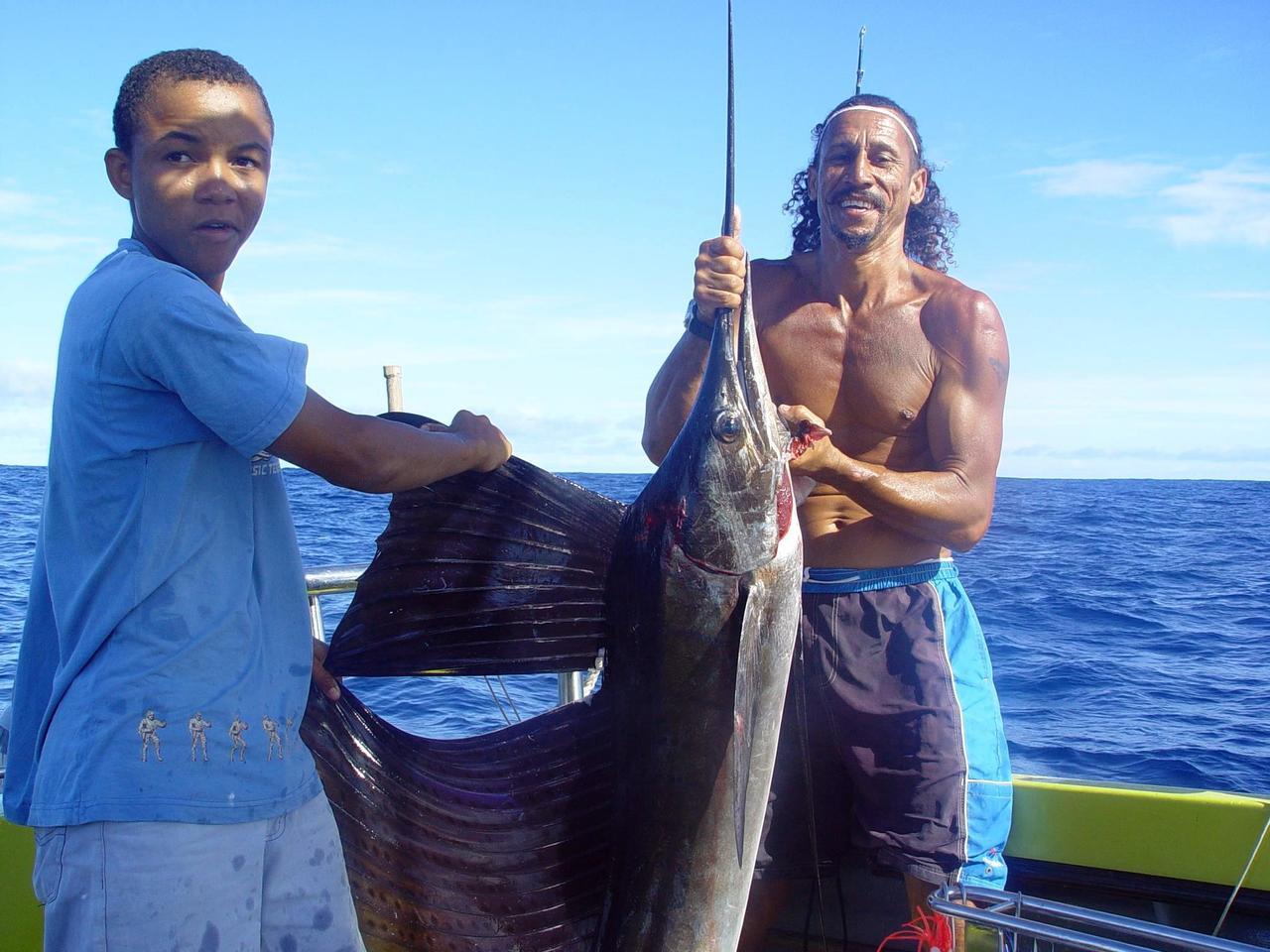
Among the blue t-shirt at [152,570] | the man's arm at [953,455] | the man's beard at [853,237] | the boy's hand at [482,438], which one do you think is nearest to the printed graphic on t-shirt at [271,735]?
the blue t-shirt at [152,570]

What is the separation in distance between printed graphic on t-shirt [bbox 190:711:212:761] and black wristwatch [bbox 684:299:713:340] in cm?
120

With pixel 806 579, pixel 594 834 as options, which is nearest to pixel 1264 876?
pixel 806 579

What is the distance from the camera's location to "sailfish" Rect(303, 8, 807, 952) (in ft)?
6.02

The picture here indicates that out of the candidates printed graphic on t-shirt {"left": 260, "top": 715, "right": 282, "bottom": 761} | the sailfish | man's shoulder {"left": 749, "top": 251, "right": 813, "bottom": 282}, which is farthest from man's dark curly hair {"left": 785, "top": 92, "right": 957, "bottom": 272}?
printed graphic on t-shirt {"left": 260, "top": 715, "right": 282, "bottom": 761}

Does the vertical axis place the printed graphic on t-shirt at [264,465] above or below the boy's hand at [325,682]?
above

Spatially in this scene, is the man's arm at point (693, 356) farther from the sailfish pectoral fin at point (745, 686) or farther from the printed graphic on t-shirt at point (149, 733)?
the printed graphic on t-shirt at point (149, 733)

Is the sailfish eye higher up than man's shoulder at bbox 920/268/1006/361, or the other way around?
man's shoulder at bbox 920/268/1006/361

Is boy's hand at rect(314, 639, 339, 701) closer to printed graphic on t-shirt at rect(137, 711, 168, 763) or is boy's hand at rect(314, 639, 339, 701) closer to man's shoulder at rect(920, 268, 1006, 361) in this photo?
printed graphic on t-shirt at rect(137, 711, 168, 763)

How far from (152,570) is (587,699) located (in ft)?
2.95

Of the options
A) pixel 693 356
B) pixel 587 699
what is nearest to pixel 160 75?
pixel 693 356

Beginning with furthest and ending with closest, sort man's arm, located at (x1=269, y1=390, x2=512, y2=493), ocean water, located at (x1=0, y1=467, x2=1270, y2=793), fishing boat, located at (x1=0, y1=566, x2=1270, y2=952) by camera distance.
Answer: ocean water, located at (x1=0, y1=467, x2=1270, y2=793) < fishing boat, located at (x1=0, y1=566, x2=1270, y2=952) < man's arm, located at (x1=269, y1=390, x2=512, y2=493)

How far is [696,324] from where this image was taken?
2.24 metres

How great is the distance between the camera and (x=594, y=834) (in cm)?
200

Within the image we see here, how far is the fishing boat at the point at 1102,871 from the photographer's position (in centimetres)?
255
